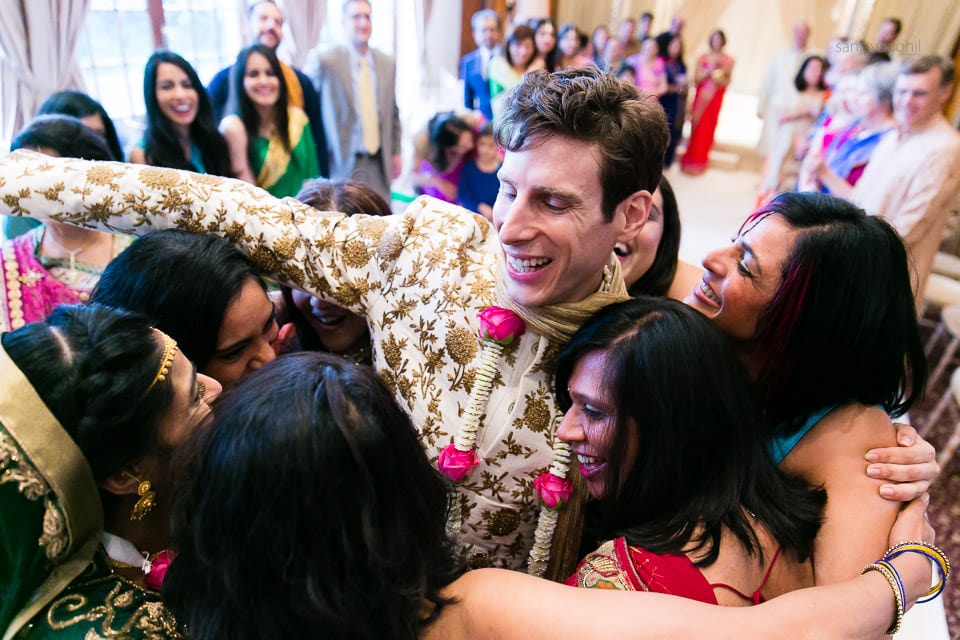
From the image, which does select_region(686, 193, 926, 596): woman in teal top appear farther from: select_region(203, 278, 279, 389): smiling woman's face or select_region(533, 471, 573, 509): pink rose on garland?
select_region(203, 278, 279, 389): smiling woman's face

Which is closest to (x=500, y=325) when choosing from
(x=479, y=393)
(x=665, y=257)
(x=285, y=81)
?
(x=479, y=393)

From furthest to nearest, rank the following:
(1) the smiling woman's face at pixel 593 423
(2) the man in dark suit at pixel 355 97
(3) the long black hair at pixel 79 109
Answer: (2) the man in dark suit at pixel 355 97 < (3) the long black hair at pixel 79 109 < (1) the smiling woman's face at pixel 593 423

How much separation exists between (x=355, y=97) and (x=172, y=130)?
141 cm

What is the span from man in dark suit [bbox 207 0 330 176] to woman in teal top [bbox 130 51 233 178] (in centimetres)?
53

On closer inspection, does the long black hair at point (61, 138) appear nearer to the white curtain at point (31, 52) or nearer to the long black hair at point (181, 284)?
the long black hair at point (181, 284)

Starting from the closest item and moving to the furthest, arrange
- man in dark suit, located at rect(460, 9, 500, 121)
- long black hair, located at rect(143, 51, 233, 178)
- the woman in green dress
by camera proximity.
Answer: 1. the woman in green dress
2. long black hair, located at rect(143, 51, 233, 178)
3. man in dark suit, located at rect(460, 9, 500, 121)

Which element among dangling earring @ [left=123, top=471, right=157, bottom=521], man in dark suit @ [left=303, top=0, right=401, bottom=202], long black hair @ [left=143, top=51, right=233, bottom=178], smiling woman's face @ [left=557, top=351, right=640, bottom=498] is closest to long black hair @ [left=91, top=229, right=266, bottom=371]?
dangling earring @ [left=123, top=471, right=157, bottom=521]

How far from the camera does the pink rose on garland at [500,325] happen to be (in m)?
1.13

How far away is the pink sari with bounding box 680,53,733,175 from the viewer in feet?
23.0

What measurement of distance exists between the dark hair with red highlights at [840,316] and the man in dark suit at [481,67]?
4356 mm

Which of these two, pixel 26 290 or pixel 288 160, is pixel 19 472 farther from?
pixel 288 160

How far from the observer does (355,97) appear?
13.1ft

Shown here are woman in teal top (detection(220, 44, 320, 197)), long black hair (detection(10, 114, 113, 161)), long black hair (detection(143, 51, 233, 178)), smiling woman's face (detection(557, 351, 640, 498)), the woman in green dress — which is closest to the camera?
the woman in green dress

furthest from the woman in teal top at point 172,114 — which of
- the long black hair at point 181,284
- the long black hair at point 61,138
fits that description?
the long black hair at point 181,284
